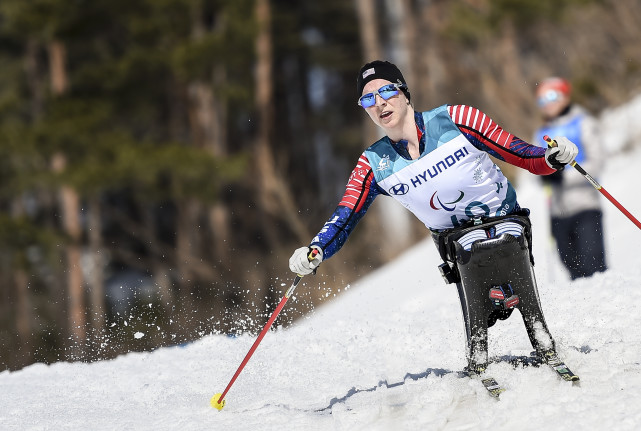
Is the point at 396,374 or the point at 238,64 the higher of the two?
the point at 238,64

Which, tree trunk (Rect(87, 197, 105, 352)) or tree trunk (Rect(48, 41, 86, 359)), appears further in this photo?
tree trunk (Rect(87, 197, 105, 352))

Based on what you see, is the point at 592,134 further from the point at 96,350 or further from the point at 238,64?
the point at 238,64

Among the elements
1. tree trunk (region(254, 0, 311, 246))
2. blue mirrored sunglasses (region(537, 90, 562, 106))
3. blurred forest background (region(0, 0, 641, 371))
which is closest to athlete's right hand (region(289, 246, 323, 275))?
blue mirrored sunglasses (region(537, 90, 562, 106))

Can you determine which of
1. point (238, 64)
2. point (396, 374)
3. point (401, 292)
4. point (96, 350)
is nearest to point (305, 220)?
point (238, 64)

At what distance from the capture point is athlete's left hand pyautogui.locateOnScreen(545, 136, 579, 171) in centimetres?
341

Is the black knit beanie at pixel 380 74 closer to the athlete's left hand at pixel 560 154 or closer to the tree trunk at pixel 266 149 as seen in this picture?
the athlete's left hand at pixel 560 154

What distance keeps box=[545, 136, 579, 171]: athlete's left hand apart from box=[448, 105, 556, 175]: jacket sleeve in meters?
0.04

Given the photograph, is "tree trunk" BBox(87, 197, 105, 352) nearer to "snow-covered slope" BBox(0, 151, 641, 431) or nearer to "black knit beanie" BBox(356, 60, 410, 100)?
"snow-covered slope" BBox(0, 151, 641, 431)

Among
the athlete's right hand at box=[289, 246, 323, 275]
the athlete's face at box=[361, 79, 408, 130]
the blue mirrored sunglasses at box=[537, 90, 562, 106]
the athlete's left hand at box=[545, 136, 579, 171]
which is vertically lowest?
the athlete's right hand at box=[289, 246, 323, 275]

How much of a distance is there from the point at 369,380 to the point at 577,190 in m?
2.72

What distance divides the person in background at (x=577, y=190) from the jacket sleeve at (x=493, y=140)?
265 cm

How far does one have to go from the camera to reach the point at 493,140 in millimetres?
3543

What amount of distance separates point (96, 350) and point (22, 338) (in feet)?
61.6

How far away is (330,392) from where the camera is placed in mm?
4207
